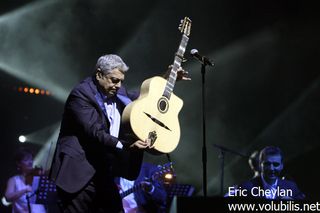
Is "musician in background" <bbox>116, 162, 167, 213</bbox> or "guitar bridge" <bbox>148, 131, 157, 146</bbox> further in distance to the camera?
"musician in background" <bbox>116, 162, 167, 213</bbox>

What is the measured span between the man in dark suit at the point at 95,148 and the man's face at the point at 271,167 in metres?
3.17

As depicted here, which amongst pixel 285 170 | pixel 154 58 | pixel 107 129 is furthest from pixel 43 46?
pixel 107 129

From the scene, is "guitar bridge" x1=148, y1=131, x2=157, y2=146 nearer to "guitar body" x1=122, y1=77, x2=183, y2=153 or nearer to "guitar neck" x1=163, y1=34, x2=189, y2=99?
"guitar body" x1=122, y1=77, x2=183, y2=153

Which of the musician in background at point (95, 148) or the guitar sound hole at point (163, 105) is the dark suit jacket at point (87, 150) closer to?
the musician in background at point (95, 148)

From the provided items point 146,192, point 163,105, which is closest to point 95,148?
point 163,105

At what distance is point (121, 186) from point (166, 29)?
15.7 ft

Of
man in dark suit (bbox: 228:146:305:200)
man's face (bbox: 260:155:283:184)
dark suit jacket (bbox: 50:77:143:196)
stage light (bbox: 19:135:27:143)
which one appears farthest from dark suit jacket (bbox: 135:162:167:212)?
stage light (bbox: 19:135:27:143)

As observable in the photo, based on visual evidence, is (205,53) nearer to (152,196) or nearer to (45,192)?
(152,196)

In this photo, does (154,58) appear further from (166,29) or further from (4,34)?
(4,34)

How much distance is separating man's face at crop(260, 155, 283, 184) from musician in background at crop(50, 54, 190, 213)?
3.17 metres

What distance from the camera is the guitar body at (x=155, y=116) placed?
339 cm

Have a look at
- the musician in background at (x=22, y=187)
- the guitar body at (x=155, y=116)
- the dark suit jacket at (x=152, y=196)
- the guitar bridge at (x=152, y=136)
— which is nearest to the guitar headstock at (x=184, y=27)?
the guitar body at (x=155, y=116)

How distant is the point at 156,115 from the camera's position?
3.56m

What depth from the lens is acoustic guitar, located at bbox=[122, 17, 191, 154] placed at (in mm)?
3397
